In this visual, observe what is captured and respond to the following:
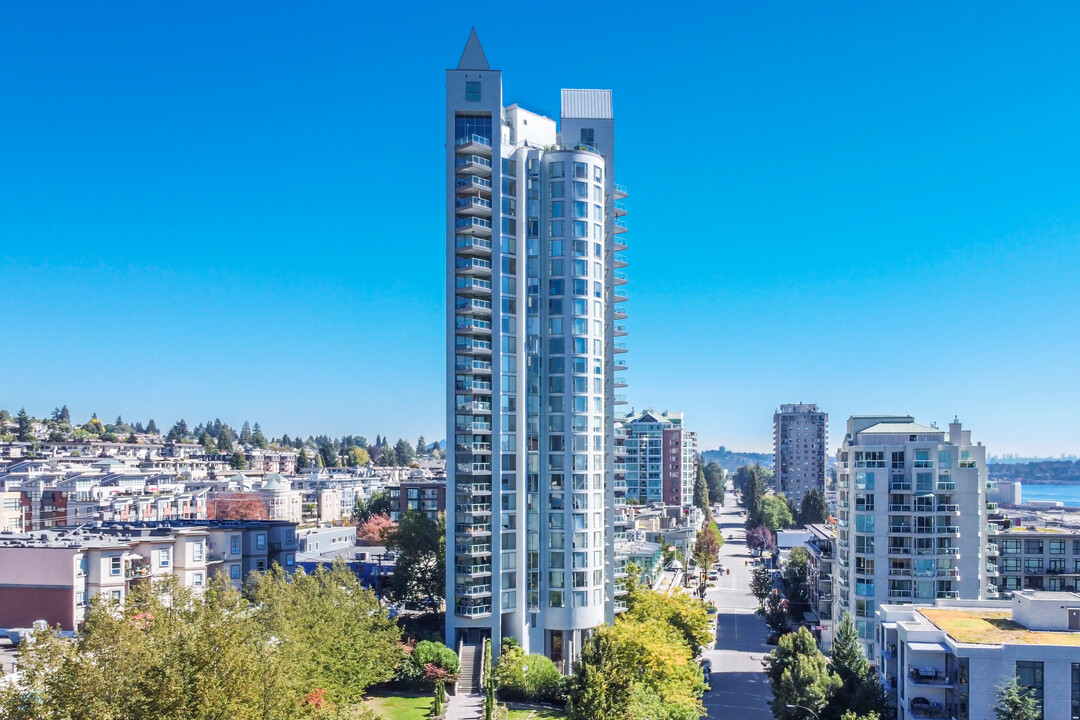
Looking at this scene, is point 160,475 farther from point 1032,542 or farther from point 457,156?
point 1032,542

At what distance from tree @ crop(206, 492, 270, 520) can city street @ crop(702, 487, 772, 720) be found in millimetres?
69681

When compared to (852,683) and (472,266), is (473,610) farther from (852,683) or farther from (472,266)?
(852,683)

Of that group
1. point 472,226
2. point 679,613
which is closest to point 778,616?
point 679,613

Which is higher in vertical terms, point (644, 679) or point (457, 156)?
point (457, 156)

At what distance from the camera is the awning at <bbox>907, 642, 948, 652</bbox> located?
44619 mm

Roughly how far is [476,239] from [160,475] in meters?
106

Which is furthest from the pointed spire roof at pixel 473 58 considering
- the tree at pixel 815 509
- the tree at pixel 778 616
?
→ the tree at pixel 815 509

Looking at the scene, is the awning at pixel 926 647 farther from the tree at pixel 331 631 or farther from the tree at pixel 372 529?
the tree at pixel 372 529

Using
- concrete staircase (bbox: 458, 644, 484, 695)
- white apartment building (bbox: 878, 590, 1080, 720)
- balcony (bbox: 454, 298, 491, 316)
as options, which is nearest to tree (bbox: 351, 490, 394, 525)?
concrete staircase (bbox: 458, 644, 484, 695)

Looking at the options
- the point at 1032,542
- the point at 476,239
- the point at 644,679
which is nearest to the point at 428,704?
the point at 644,679

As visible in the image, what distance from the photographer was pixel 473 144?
63.0m

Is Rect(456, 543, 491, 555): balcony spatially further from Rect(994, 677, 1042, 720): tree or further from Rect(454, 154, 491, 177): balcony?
Rect(994, 677, 1042, 720): tree

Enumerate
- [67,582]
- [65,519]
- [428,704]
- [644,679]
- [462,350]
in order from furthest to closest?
1. [65,519]
2. [462,350]
3. [67,582]
4. [428,704]
5. [644,679]

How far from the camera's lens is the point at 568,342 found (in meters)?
64.4
